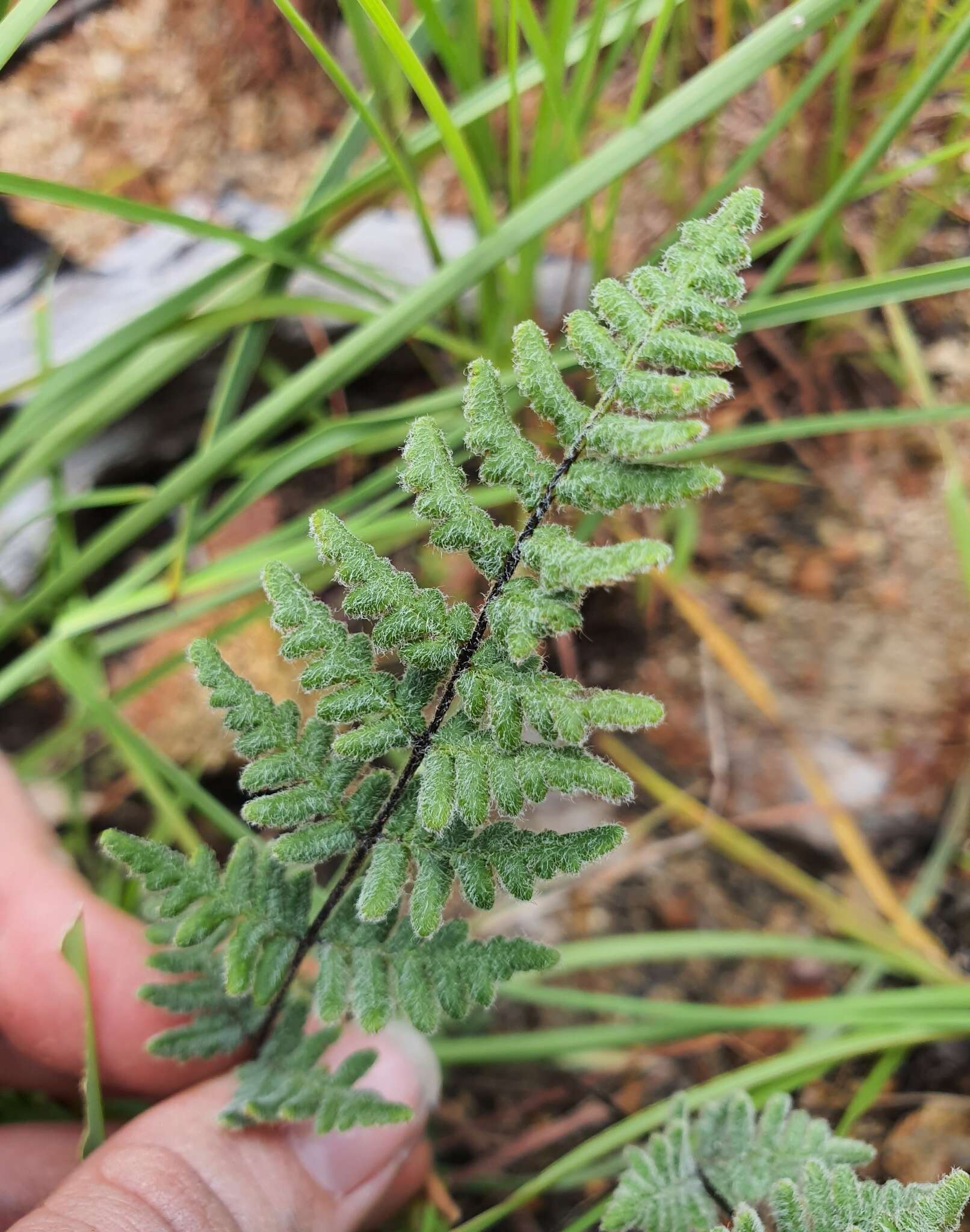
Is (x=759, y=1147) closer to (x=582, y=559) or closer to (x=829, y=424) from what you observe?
(x=582, y=559)

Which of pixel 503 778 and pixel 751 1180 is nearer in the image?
pixel 503 778

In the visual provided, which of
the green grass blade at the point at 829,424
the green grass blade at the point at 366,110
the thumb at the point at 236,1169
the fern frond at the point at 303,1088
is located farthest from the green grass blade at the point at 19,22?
the thumb at the point at 236,1169

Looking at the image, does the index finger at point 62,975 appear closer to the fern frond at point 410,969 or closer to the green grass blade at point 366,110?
the fern frond at point 410,969

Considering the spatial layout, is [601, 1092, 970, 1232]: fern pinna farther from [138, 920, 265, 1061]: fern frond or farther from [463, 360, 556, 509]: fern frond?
[463, 360, 556, 509]: fern frond

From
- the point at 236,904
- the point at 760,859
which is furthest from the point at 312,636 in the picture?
the point at 760,859

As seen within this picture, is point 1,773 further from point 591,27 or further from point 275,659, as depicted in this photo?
point 591,27

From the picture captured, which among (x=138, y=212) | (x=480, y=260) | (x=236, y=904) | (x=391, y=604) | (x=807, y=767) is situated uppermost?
(x=138, y=212)
